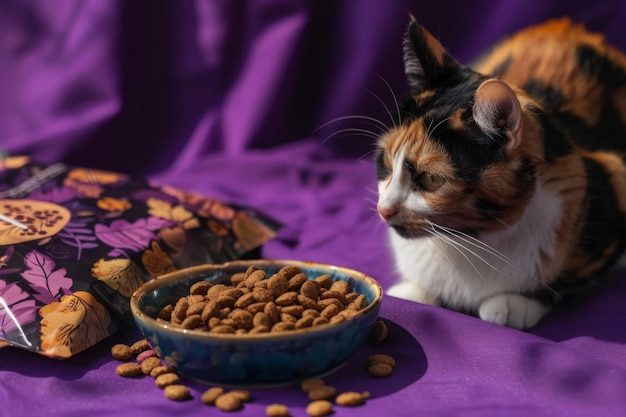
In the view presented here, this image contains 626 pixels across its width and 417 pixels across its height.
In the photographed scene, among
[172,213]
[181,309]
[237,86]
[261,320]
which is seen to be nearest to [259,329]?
[261,320]

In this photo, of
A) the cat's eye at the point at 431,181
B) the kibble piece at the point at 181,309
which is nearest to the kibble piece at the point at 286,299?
the kibble piece at the point at 181,309

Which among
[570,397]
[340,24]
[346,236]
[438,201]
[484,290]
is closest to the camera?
[570,397]

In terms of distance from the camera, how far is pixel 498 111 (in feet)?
2.74

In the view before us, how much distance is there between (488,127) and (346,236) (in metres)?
0.62

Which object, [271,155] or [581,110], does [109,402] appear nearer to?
[581,110]

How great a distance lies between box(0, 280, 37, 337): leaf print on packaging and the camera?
2.88ft

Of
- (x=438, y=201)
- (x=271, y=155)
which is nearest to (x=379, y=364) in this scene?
(x=438, y=201)

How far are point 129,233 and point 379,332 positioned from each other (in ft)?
1.42

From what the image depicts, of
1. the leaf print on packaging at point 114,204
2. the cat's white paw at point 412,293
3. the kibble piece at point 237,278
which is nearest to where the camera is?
the kibble piece at point 237,278

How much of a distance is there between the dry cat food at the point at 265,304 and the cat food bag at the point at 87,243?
0.41 ft

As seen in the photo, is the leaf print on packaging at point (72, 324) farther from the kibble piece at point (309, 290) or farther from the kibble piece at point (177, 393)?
the kibble piece at point (309, 290)

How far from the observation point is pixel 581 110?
1.19 m

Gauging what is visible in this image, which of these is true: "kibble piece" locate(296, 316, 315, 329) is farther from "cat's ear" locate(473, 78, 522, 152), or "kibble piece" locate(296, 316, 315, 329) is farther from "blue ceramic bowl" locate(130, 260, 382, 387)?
"cat's ear" locate(473, 78, 522, 152)

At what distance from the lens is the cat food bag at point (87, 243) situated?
0.90 m
